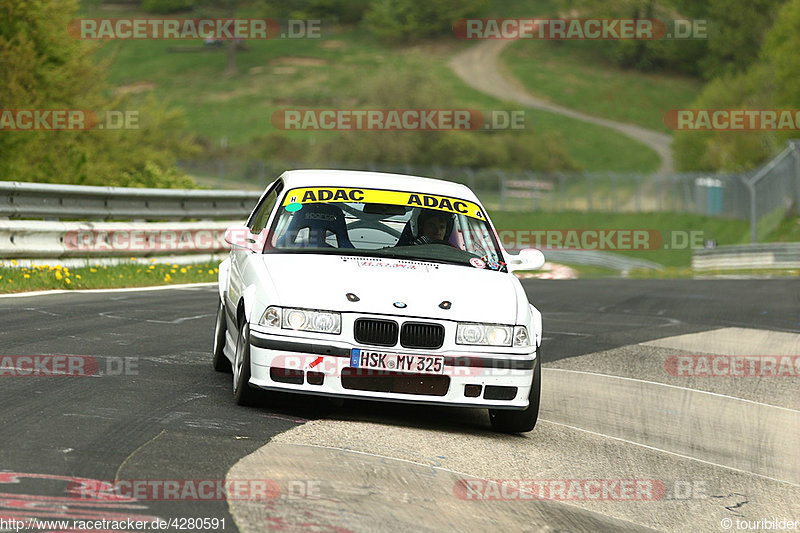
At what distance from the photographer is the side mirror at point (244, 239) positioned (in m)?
8.39

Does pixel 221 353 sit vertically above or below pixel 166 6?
below

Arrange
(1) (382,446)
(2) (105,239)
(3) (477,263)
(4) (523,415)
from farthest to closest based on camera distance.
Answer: (2) (105,239) < (3) (477,263) < (4) (523,415) < (1) (382,446)

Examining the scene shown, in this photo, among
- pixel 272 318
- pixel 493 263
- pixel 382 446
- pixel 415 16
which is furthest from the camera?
pixel 415 16

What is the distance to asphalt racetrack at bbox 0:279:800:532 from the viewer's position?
550 centimetres

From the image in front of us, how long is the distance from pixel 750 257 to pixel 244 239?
27105mm

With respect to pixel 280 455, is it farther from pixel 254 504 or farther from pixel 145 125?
pixel 145 125

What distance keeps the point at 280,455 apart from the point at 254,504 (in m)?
0.94

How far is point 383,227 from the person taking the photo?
865 centimetres

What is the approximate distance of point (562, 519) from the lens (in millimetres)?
5926

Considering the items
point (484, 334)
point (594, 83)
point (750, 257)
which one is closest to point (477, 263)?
point (484, 334)

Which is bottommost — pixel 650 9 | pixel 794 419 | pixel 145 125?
pixel 794 419

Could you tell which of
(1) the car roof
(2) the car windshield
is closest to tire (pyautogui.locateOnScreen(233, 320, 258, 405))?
(2) the car windshield

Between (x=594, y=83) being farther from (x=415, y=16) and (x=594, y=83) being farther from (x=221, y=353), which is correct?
(x=221, y=353)

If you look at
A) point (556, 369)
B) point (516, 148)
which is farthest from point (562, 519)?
point (516, 148)
